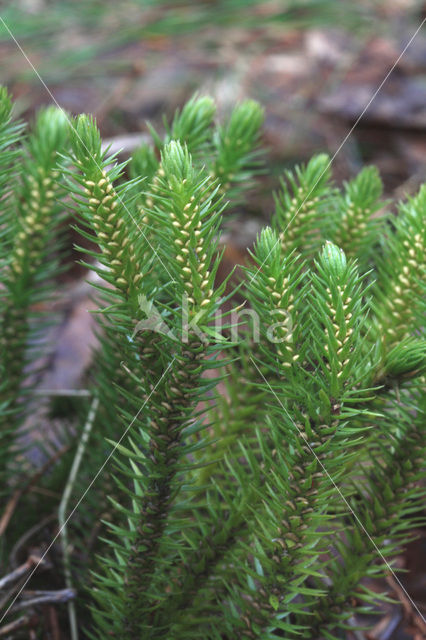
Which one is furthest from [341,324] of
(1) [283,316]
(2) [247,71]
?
(2) [247,71]

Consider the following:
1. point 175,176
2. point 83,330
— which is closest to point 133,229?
point 175,176

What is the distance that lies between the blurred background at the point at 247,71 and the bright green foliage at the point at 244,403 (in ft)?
3.46

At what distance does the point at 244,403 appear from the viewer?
1079 millimetres

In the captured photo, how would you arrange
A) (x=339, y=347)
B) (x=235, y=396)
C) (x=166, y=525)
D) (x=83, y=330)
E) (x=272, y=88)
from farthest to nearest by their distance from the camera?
(x=272, y=88), (x=83, y=330), (x=235, y=396), (x=166, y=525), (x=339, y=347)

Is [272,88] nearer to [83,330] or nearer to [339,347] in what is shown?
[83,330]

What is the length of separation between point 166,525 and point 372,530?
287mm

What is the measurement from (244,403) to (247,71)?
7.79 feet

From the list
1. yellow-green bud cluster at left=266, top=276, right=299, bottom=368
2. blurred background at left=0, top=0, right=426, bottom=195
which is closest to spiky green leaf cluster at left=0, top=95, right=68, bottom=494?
yellow-green bud cluster at left=266, top=276, right=299, bottom=368

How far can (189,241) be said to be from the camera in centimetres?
77

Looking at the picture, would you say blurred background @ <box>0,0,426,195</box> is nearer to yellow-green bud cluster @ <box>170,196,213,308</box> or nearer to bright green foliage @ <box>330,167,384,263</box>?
bright green foliage @ <box>330,167,384,263</box>

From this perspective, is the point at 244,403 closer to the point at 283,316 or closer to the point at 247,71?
the point at 283,316

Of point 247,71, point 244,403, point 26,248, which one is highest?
point 247,71

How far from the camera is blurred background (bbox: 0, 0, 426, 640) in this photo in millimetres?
2539

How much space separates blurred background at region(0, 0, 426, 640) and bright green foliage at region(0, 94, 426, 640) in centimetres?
105
